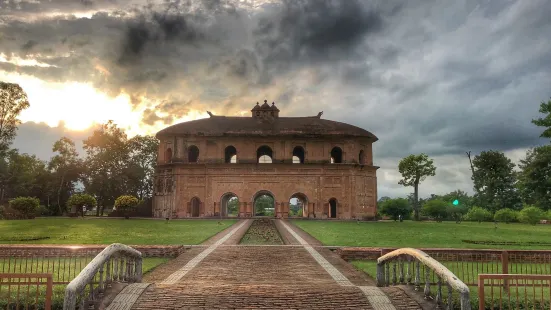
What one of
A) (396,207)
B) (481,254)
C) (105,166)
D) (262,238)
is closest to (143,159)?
(105,166)

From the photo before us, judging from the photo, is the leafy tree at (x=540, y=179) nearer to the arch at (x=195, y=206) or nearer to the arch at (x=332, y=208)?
the arch at (x=332, y=208)

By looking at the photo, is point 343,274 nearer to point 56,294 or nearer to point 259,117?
point 56,294

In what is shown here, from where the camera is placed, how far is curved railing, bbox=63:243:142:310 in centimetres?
543

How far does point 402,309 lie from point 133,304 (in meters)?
3.80

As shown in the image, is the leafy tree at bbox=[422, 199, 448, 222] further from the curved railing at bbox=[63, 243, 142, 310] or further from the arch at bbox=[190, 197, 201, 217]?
the curved railing at bbox=[63, 243, 142, 310]

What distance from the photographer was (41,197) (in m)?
50.3

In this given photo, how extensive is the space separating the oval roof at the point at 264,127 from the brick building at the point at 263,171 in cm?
9

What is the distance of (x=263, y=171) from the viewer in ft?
131

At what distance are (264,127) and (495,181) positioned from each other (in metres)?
33.0

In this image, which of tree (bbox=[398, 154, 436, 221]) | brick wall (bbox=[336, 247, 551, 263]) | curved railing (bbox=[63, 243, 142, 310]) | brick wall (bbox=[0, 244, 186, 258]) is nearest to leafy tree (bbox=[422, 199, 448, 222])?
tree (bbox=[398, 154, 436, 221])

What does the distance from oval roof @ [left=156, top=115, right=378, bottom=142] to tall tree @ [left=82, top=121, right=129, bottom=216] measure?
1029cm

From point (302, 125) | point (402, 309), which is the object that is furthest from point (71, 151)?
point (402, 309)

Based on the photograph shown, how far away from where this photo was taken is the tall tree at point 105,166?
160 feet

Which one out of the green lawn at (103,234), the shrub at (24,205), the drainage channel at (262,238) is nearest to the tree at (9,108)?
the shrub at (24,205)
